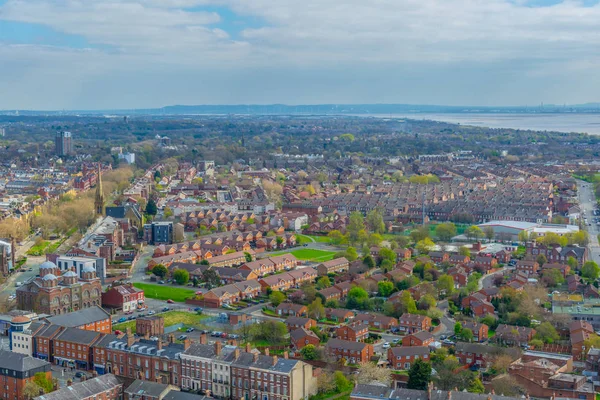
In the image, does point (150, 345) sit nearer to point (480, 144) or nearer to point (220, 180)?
point (220, 180)

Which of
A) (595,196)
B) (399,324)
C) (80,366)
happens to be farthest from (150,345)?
(595,196)

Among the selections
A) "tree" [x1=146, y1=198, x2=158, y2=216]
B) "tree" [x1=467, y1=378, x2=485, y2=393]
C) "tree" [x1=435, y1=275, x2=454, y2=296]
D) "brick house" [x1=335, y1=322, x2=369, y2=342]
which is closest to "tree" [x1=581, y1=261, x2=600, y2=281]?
"tree" [x1=435, y1=275, x2=454, y2=296]

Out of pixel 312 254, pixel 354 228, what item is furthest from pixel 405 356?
pixel 354 228

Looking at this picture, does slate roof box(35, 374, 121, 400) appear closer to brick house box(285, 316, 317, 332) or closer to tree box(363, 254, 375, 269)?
brick house box(285, 316, 317, 332)

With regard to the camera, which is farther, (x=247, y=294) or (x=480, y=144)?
(x=480, y=144)

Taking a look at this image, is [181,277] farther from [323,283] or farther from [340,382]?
[340,382]

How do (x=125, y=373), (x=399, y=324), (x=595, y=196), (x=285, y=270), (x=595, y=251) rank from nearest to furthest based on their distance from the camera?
(x=125, y=373) → (x=399, y=324) → (x=285, y=270) → (x=595, y=251) → (x=595, y=196)
